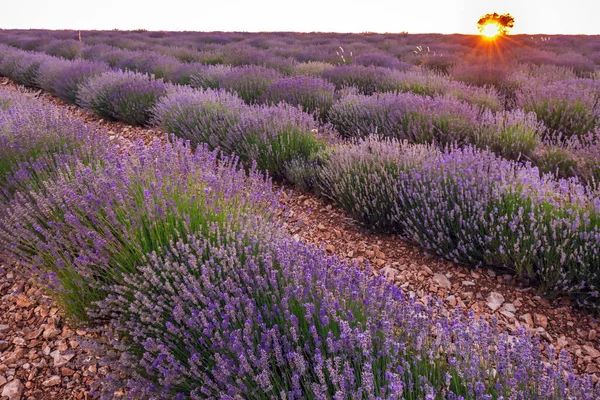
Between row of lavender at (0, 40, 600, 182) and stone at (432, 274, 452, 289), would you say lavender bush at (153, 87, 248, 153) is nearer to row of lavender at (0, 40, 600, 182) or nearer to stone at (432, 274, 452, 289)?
row of lavender at (0, 40, 600, 182)

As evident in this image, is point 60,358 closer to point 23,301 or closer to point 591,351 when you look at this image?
point 23,301

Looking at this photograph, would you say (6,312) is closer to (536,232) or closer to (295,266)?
(295,266)

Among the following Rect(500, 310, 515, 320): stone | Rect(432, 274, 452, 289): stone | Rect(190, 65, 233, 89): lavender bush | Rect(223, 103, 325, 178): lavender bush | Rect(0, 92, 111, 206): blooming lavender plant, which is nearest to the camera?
Rect(500, 310, 515, 320): stone

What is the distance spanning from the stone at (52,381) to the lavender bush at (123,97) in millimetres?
4600

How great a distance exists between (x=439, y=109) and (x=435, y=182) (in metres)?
1.99

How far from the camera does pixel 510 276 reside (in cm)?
282

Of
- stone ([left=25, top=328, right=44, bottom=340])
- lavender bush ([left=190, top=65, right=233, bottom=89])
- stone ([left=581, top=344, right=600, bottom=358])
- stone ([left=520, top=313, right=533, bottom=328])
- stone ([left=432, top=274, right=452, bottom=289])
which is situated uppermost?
lavender bush ([left=190, top=65, right=233, bottom=89])

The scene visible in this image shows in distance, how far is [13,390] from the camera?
2.08m

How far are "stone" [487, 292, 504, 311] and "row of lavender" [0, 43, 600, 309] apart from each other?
215 mm

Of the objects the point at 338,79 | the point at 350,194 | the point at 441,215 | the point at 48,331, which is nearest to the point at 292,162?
the point at 350,194

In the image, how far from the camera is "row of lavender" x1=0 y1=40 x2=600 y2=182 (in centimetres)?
434

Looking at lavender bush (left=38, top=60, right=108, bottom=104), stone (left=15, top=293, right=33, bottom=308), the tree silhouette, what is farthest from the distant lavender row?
the tree silhouette

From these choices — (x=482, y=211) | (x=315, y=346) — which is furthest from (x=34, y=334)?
(x=482, y=211)

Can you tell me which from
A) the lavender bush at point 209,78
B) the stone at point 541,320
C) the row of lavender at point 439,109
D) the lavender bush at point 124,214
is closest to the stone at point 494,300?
the stone at point 541,320
